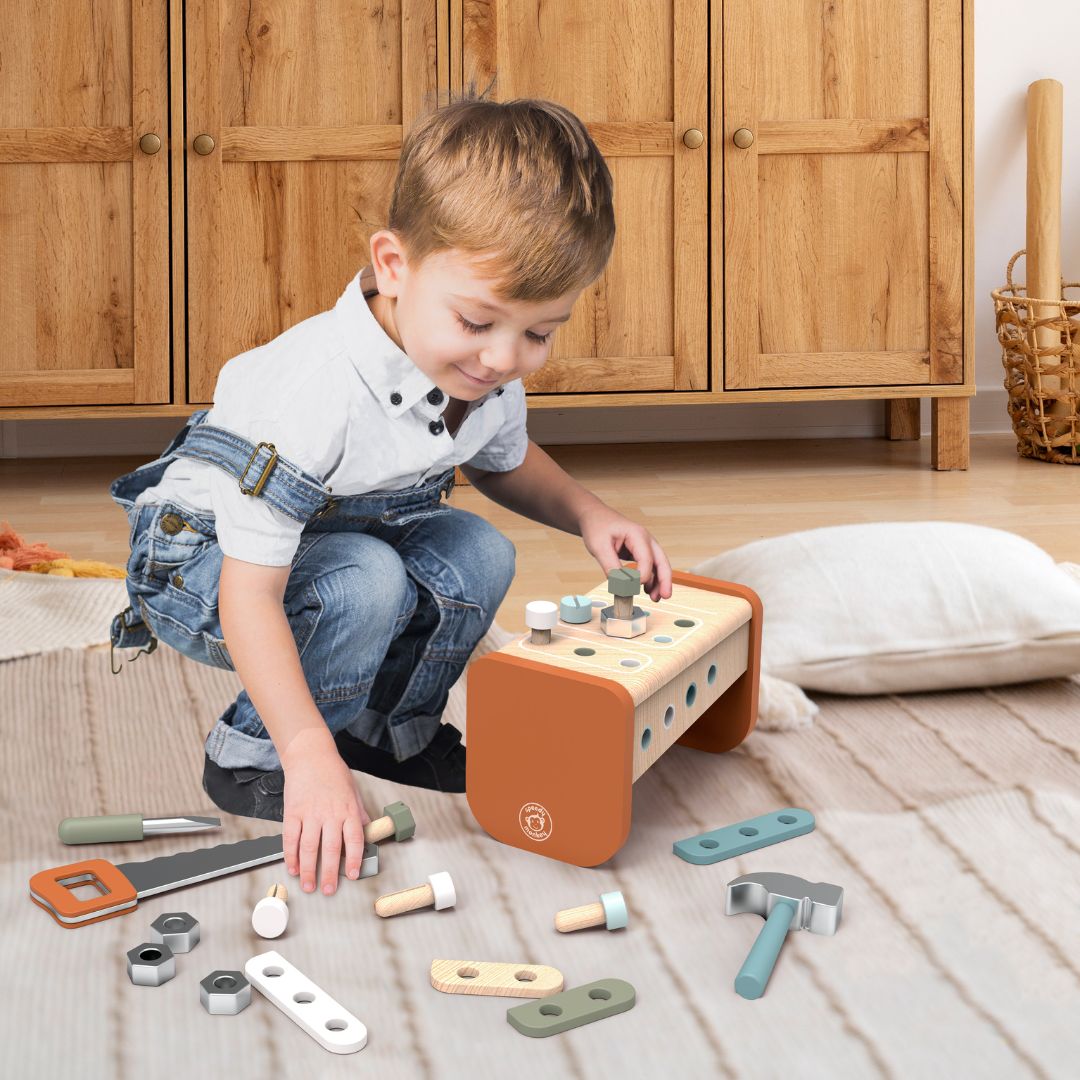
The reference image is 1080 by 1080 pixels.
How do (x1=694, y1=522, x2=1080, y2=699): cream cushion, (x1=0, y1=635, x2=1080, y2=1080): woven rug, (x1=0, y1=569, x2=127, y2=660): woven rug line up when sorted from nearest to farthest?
(x1=0, y1=635, x2=1080, y2=1080): woven rug → (x1=694, y1=522, x2=1080, y2=699): cream cushion → (x1=0, y1=569, x2=127, y2=660): woven rug

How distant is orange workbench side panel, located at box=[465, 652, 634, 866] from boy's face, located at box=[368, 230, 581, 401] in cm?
18

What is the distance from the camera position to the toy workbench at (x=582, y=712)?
0.83m

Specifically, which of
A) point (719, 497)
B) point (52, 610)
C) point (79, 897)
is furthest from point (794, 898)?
point (719, 497)

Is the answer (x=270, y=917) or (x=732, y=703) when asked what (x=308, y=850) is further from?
(x=732, y=703)

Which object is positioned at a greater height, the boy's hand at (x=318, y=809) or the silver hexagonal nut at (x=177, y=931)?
the boy's hand at (x=318, y=809)

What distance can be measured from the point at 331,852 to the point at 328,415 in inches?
10.8

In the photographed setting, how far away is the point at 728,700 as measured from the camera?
1.06 metres

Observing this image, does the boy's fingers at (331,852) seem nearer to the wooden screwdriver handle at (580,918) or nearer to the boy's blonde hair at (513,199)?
the wooden screwdriver handle at (580,918)

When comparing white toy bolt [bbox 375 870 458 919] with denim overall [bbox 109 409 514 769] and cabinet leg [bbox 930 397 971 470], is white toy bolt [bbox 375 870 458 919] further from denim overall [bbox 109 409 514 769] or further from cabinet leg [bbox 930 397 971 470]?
cabinet leg [bbox 930 397 971 470]

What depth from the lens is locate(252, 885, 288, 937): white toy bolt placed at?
78 cm

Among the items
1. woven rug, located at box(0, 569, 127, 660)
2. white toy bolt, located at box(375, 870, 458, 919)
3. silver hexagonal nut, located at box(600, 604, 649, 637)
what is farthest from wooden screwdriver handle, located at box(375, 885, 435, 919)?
woven rug, located at box(0, 569, 127, 660)

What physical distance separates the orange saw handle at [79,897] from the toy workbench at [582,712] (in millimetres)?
225

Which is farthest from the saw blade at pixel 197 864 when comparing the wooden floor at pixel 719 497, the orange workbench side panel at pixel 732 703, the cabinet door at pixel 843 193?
the cabinet door at pixel 843 193

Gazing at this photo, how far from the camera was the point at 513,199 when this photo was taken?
2.74 ft
